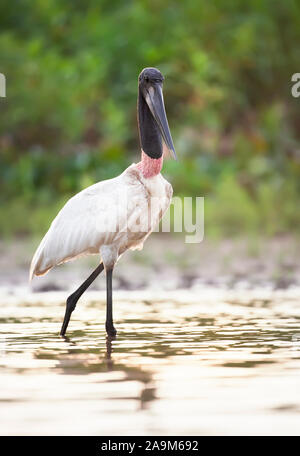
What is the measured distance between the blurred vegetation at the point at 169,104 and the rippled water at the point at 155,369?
15.2 feet

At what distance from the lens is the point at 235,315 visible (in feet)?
27.7

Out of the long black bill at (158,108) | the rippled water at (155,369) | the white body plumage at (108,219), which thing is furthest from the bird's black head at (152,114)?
the rippled water at (155,369)

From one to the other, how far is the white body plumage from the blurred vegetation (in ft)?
17.4

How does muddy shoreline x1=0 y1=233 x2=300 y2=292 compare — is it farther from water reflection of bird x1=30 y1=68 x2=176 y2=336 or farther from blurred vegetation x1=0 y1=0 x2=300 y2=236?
water reflection of bird x1=30 y1=68 x2=176 y2=336

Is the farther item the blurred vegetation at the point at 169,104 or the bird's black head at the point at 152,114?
the blurred vegetation at the point at 169,104

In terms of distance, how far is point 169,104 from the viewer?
15.9 m

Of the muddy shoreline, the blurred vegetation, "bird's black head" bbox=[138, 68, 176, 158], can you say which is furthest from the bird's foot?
the blurred vegetation

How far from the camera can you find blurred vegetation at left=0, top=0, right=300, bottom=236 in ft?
46.4

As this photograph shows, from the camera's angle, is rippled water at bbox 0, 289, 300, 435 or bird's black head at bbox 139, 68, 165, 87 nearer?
rippled water at bbox 0, 289, 300, 435

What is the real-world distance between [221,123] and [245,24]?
1.49 meters

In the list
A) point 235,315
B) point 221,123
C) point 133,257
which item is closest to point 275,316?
point 235,315

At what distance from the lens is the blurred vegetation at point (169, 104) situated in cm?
1416

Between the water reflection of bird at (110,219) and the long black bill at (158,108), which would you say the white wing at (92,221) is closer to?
the water reflection of bird at (110,219)

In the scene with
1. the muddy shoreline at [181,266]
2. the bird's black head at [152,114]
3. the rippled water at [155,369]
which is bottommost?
the rippled water at [155,369]
